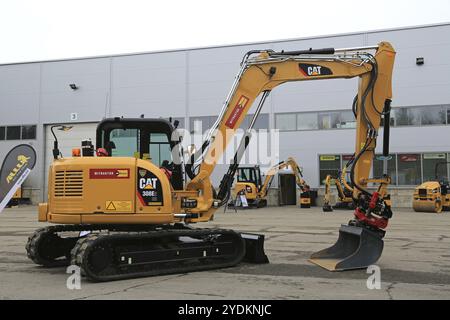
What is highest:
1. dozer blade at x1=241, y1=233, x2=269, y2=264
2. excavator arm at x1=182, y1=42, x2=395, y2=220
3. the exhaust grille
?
excavator arm at x1=182, y1=42, x2=395, y2=220

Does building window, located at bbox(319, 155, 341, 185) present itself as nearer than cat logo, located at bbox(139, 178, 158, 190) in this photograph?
No

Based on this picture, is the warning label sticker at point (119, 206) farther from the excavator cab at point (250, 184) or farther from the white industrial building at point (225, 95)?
the excavator cab at point (250, 184)

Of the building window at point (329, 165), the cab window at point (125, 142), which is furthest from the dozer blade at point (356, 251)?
the building window at point (329, 165)

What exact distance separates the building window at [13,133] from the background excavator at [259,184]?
61.5 ft

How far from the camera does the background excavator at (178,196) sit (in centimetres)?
764

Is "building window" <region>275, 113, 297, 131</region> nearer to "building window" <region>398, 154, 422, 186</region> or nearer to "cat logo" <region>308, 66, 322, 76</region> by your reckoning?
"building window" <region>398, 154, 422, 186</region>

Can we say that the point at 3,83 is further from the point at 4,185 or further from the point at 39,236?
the point at 39,236

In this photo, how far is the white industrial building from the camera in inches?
1209

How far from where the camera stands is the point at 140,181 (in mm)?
7758

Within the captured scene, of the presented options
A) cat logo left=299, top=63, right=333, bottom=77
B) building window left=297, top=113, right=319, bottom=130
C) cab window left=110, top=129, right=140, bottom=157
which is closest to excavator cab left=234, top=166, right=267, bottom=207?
building window left=297, top=113, right=319, bottom=130

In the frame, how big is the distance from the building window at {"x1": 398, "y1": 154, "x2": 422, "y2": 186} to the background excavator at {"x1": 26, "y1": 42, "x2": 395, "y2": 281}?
2300cm

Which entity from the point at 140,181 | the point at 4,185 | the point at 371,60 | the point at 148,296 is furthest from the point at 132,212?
the point at 4,185
